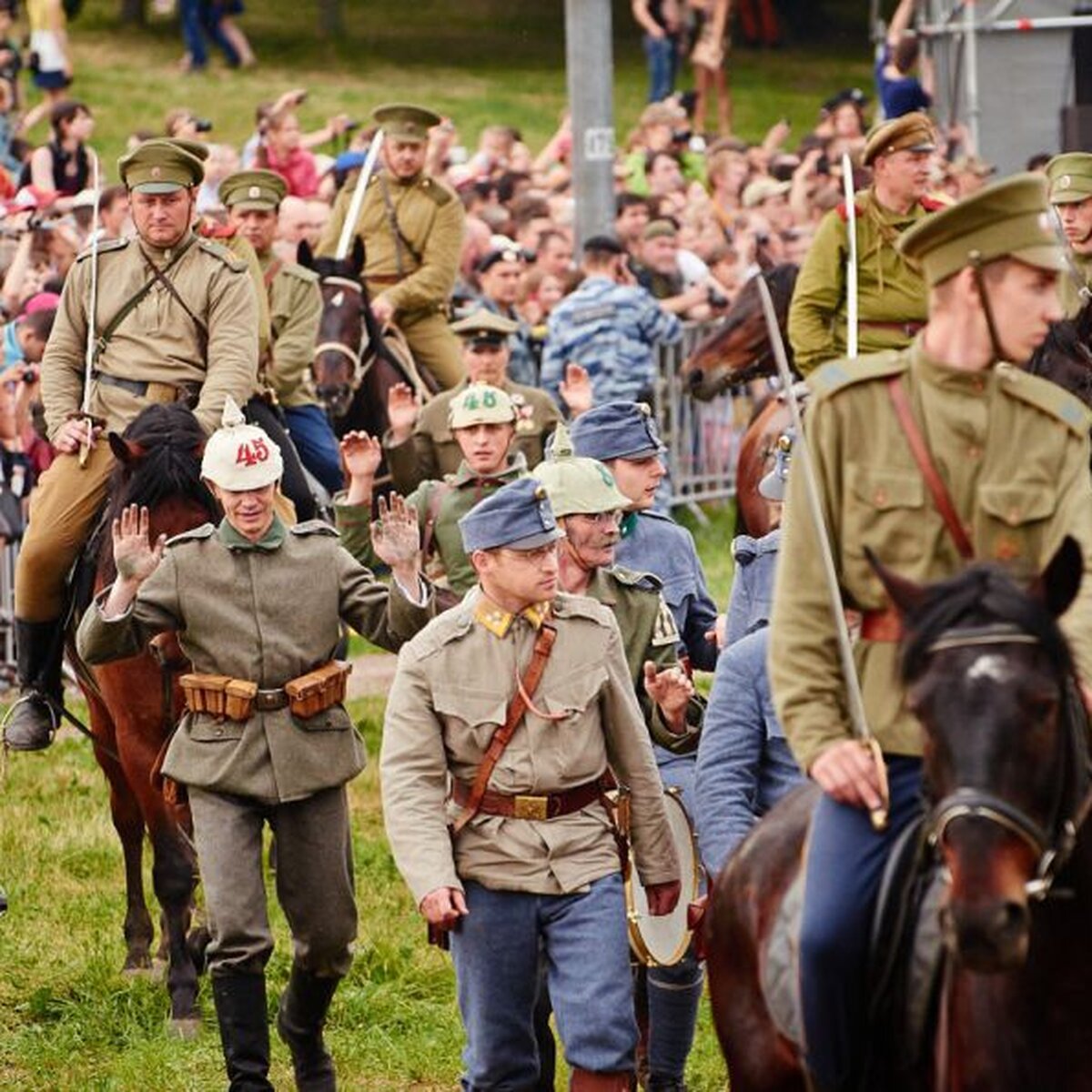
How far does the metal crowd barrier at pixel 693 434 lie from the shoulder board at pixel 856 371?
14.0m

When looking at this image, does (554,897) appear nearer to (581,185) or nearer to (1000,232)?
(1000,232)

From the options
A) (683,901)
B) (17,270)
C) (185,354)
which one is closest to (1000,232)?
(683,901)

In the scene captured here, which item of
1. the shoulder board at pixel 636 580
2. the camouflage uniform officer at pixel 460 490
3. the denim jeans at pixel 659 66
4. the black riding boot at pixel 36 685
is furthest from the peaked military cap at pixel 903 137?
the denim jeans at pixel 659 66

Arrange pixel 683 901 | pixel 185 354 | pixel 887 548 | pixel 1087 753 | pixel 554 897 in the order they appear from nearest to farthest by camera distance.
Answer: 1. pixel 1087 753
2. pixel 887 548
3. pixel 554 897
4. pixel 683 901
5. pixel 185 354

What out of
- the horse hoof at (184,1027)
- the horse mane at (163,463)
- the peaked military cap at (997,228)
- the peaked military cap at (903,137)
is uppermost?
the peaked military cap at (903,137)

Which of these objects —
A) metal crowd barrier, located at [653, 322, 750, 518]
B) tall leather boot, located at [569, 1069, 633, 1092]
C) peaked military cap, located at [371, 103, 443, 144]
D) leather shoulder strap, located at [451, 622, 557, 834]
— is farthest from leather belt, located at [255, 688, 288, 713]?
metal crowd barrier, located at [653, 322, 750, 518]

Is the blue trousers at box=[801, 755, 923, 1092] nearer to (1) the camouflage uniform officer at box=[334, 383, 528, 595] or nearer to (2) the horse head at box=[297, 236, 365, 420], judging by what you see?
(1) the camouflage uniform officer at box=[334, 383, 528, 595]

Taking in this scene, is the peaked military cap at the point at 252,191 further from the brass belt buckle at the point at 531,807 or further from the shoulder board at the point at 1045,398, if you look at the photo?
the shoulder board at the point at 1045,398

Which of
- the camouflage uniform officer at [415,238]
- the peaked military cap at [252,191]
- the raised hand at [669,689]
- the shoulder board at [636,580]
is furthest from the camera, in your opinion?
the camouflage uniform officer at [415,238]

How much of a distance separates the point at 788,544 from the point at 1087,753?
0.83 meters

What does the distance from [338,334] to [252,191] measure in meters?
1.34

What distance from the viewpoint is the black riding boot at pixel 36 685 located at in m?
12.3

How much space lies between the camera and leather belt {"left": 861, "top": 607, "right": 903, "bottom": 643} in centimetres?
631

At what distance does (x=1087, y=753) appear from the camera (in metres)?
5.89
